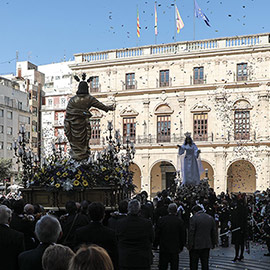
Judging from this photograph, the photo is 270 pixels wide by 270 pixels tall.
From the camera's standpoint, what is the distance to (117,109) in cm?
3706

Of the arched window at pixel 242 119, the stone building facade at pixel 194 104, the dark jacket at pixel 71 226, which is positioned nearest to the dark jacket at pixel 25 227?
the dark jacket at pixel 71 226

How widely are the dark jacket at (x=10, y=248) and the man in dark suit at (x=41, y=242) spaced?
73 centimetres

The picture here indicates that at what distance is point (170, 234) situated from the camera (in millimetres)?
7164

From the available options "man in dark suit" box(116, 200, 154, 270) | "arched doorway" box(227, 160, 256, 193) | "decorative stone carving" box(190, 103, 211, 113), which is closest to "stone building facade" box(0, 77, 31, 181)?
"decorative stone carving" box(190, 103, 211, 113)

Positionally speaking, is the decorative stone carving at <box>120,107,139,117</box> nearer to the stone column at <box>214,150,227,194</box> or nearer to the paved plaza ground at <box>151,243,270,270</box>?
the stone column at <box>214,150,227,194</box>

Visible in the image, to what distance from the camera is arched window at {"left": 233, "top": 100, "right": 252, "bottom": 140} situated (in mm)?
33406

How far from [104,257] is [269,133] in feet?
104

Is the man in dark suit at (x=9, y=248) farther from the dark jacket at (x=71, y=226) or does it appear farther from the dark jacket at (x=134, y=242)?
the dark jacket at (x=134, y=242)

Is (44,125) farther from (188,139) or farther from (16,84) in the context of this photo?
(188,139)

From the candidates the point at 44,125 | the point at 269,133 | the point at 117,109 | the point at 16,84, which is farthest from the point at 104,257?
the point at 16,84

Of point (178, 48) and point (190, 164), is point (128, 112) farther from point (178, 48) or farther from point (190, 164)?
point (190, 164)

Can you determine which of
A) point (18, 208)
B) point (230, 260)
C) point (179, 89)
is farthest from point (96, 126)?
point (18, 208)

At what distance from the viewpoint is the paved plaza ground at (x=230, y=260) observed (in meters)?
9.16

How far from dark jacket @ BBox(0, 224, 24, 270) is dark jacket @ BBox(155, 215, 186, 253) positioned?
10.1ft
